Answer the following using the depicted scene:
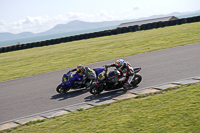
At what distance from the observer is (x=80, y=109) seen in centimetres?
811

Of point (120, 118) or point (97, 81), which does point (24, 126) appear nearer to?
point (120, 118)

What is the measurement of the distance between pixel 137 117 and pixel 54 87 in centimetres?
622

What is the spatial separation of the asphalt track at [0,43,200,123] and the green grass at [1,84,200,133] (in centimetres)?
163

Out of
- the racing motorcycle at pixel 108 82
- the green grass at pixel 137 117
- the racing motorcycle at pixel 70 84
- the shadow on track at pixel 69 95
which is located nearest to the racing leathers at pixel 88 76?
the racing motorcycle at pixel 70 84

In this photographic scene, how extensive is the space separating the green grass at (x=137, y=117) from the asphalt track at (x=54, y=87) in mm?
1631

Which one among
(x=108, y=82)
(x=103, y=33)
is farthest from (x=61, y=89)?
(x=103, y=33)

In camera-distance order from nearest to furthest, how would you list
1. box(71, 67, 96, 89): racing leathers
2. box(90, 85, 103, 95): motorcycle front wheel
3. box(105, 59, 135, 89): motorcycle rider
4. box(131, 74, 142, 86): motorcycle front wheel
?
A: box(90, 85, 103, 95): motorcycle front wheel → box(105, 59, 135, 89): motorcycle rider → box(131, 74, 142, 86): motorcycle front wheel → box(71, 67, 96, 89): racing leathers

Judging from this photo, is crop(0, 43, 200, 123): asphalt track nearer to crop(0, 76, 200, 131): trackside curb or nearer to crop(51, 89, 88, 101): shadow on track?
Result: crop(51, 89, 88, 101): shadow on track

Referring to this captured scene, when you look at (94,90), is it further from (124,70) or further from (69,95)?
(124,70)

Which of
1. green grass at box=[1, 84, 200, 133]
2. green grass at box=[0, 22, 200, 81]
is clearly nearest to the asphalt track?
green grass at box=[1, 84, 200, 133]

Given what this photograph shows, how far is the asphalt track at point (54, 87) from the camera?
9250 mm

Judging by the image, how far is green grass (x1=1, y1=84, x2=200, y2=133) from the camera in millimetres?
5961

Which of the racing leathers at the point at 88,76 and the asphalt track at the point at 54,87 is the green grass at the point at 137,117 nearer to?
the asphalt track at the point at 54,87

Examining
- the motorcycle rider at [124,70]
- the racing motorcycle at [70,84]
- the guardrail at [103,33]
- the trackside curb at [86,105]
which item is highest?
the guardrail at [103,33]
